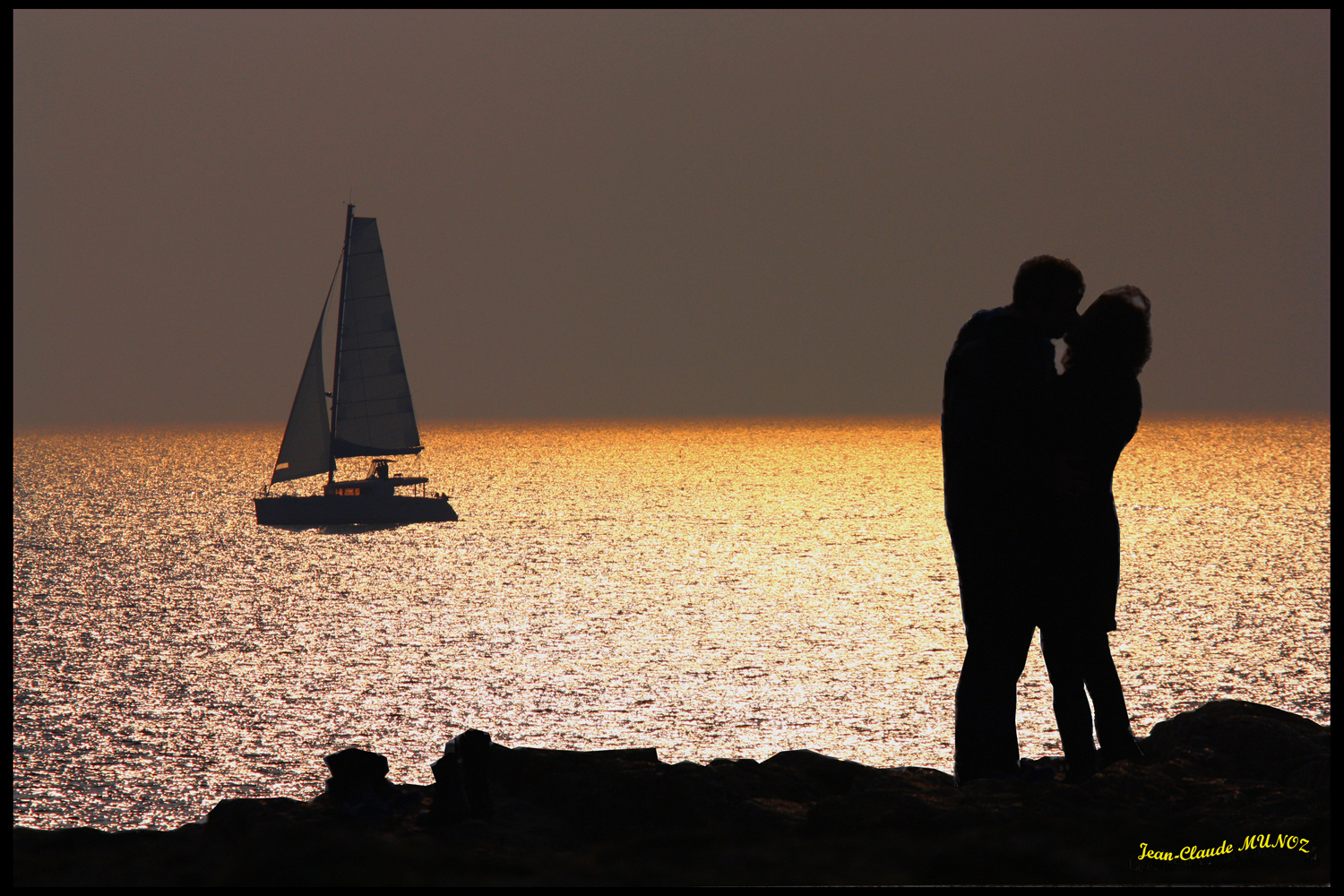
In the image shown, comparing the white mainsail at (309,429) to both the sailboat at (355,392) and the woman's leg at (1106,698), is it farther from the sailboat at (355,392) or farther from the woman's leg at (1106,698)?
the woman's leg at (1106,698)

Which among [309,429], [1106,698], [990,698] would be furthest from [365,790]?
[309,429]

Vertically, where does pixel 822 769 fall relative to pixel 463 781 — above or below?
below

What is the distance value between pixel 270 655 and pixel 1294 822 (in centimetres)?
6635

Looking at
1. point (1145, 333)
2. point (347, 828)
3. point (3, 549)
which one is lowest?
point (347, 828)

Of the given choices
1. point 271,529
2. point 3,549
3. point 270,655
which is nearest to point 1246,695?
point 270,655

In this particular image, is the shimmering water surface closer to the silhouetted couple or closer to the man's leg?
the man's leg

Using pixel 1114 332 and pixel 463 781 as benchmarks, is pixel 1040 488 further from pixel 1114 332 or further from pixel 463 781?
pixel 463 781

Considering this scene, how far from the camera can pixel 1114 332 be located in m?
6.13

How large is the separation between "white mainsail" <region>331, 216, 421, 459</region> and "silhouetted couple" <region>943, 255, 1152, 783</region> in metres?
Answer: 75.8

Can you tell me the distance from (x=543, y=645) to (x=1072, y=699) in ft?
211

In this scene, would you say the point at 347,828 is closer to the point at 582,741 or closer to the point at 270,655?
the point at 582,741

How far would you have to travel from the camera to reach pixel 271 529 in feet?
465

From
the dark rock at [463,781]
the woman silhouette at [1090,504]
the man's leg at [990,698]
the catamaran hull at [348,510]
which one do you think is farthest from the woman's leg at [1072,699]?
the catamaran hull at [348,510]
